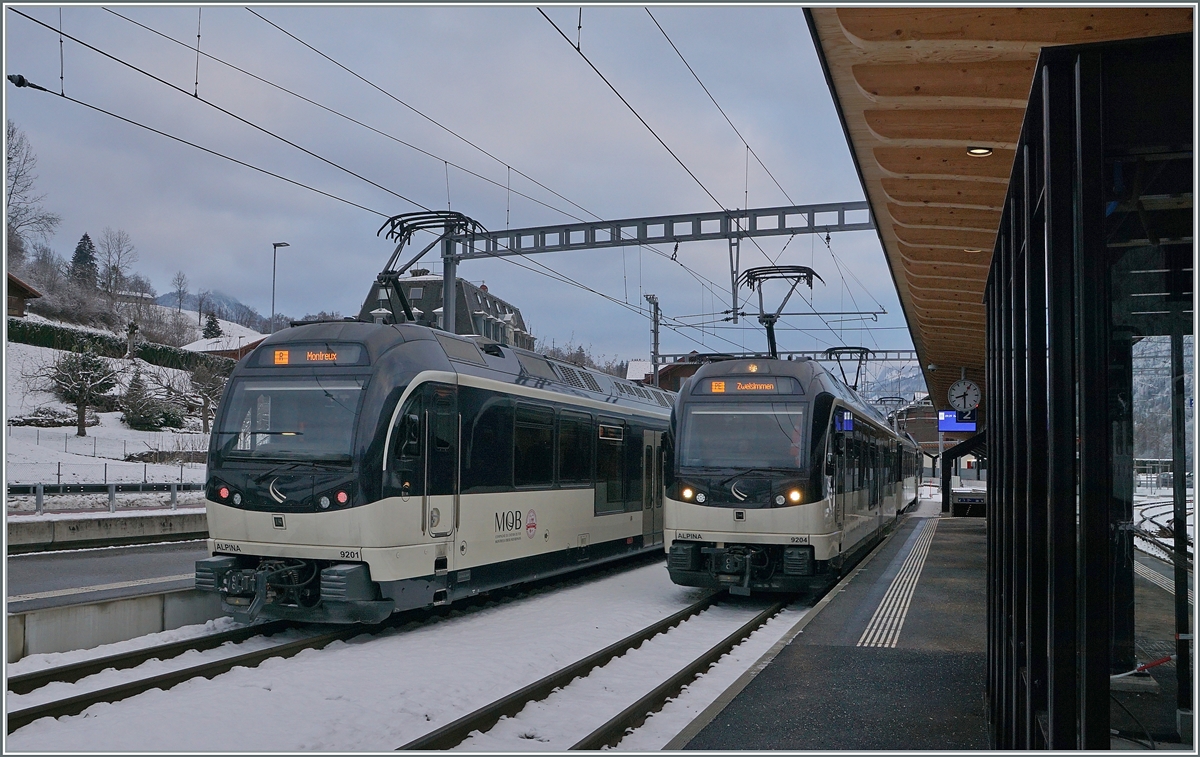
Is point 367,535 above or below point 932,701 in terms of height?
above

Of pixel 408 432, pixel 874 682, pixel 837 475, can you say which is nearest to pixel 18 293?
pixel 408 432

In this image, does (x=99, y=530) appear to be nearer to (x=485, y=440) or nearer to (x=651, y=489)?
(x=651, y=489)

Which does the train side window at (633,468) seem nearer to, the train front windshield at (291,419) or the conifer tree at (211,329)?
the train front windshield at (291,419)

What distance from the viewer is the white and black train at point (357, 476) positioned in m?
9.39

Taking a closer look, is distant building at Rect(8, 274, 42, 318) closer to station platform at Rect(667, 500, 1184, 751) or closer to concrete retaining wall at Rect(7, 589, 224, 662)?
concrete retaining wall at Rect(7, 589, 224, 662)

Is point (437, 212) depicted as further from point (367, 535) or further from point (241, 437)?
point (367, 535)

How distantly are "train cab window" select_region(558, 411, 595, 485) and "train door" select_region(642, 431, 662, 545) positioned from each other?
271 cm

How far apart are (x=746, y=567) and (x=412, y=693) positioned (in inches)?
215

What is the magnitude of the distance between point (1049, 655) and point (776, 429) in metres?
8.88

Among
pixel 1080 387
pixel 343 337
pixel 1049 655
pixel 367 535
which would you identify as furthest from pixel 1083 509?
pixel 343 337

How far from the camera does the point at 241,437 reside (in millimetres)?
9930

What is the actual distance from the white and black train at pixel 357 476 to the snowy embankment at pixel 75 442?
64.3ft

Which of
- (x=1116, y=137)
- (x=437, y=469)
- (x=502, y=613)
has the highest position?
(x=1116, y=137)

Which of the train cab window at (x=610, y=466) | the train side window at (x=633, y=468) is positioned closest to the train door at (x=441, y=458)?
the train cab window at (x=610, y=466)
